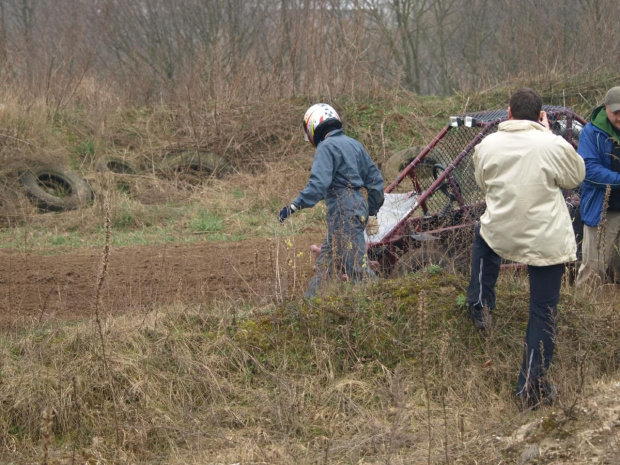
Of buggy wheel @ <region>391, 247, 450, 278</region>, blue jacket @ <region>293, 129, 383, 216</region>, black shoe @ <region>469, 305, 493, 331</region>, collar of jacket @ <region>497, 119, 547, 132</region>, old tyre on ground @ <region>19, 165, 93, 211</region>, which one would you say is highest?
collar of jacket @ <region>497, 119, 547, 132</region>

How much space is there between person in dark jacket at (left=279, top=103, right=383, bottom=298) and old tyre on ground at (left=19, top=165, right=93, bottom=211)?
6906 mm

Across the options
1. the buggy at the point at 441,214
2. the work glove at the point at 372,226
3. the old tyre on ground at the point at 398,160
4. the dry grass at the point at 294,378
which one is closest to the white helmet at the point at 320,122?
the work glove at the point at 372,226

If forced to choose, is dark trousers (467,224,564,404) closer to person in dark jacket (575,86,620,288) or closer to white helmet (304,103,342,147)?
person in dark jacket (575,86,620,288)

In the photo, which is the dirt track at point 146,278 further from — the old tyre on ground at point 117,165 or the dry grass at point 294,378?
the old tyre on ground at point 117,165

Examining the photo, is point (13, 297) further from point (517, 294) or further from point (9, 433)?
point (517, 294)

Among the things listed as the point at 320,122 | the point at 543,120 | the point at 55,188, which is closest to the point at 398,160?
the point at 55,188

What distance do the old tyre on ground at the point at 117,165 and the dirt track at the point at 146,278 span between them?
494 cm

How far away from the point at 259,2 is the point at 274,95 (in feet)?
29.7

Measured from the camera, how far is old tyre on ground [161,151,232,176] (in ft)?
48.4

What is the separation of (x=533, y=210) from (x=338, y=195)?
7.44 feet

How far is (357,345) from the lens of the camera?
5.79 m

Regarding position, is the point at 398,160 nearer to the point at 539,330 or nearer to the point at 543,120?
the point at 543,120

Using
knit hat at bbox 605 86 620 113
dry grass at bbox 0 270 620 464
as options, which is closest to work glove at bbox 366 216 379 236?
dry grass at bbox 0 270 620 464

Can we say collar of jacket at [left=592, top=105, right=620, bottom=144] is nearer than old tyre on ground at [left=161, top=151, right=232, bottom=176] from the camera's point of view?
Yes
